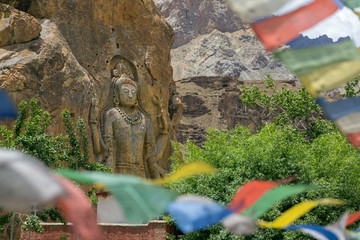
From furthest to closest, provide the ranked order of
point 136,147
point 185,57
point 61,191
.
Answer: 1. point 185,57
2. point 136,147
3. point 61,191

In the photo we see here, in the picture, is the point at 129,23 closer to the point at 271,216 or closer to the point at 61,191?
the point at 271,216

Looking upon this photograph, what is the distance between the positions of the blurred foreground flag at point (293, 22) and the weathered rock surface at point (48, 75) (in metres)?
13.6

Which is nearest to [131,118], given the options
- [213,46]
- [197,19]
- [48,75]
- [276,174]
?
[48,75]

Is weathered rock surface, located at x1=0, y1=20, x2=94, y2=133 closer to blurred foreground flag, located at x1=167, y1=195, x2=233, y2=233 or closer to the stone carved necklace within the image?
the stone carved necklace

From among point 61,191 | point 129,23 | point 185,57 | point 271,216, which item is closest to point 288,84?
point 185,57

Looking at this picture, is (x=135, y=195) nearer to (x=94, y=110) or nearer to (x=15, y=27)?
(x=15, y=27)

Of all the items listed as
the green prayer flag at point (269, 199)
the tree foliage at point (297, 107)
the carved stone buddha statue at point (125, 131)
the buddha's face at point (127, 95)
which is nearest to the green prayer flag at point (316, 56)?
the green prayer flag at point (269, 199)

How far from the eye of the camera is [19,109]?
13914mm

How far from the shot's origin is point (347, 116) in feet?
11.8

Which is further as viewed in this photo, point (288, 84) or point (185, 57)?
point (185, 57)

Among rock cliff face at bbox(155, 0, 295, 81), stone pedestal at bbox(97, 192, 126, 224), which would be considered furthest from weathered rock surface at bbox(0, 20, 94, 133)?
rock cliff face at bbox(155, 0, 295, 81)

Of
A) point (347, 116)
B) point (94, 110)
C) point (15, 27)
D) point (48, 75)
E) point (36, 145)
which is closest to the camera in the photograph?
point (347, 116)

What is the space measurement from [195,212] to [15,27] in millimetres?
15462

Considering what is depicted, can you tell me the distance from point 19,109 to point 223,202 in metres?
6.64
